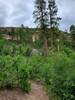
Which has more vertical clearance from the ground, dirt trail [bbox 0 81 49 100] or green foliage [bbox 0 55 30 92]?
green foliage [bbox 0 55 30 92]

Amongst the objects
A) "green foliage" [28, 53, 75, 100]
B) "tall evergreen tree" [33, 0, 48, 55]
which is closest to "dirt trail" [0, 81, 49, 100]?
"green foliage" [28, 53, 75, 100]

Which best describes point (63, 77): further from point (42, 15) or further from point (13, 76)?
point (42, 15)

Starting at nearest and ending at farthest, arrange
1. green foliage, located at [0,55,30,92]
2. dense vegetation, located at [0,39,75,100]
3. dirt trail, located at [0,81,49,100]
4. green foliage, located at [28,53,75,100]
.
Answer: green foliage, located at [28,53,75,100], dense vegetation, located at [0,39,75,100], dirt trail, located at [0,81,49,100], green foliage, located at [0,55,30,92]

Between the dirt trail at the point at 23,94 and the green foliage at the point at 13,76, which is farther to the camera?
the green foliage at the point at 13,76

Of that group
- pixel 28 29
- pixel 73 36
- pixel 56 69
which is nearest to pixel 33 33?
pixel 28 29

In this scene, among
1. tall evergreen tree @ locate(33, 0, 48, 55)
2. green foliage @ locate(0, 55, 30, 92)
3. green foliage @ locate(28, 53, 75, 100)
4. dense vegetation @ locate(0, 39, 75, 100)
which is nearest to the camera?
green foliage @ locate(28, 53, 75, 100)

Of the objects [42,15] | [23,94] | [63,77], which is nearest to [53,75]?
[63,77]

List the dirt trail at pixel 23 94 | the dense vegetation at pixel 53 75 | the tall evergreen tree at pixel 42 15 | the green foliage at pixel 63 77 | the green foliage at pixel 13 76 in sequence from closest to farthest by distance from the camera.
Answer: the green foliage at pixel 63 77
the dense vegetation at pixel 53 75
the dirt trail at pixel 23 94
the green foliage at pixel 13 76
the tall evergreen tree at pixel 42 15

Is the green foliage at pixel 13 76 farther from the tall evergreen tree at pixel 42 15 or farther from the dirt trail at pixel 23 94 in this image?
the tall evergreen tree at pixel 42 15

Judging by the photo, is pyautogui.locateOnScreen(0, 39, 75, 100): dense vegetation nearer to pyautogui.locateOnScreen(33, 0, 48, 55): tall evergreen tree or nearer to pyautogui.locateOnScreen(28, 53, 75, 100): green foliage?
pyautogui.locateOnScreen(28, 53, 75, 100): green foliage

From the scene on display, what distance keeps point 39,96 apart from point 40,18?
2907 cm

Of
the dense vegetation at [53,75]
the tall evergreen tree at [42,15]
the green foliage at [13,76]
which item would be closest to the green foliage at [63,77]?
the dense vegetation at [53,75]

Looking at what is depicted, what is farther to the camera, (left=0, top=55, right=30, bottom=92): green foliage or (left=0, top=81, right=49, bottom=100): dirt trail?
(left=0, top=55, right=30, bottom=92): green foliage

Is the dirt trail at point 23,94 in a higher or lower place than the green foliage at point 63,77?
lower
